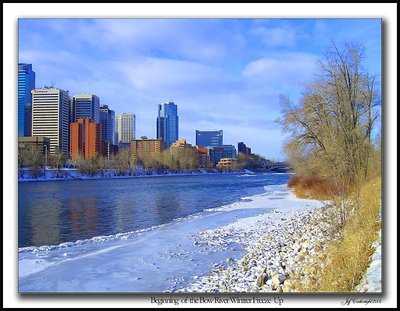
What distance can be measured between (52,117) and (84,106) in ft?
1.36

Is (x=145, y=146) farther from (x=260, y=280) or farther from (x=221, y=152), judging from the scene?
(x=260, y=280)

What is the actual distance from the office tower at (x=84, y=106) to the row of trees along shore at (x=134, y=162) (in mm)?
619

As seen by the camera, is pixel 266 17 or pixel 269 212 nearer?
pixel 266 17

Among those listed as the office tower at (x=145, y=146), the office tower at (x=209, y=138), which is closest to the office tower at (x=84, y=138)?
the office tower at (x=145, y=146)

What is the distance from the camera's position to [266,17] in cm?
327

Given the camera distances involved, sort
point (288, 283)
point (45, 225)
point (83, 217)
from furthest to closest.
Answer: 1. point (83, 217)
2. point (45, 225)
3. point (288, 283)

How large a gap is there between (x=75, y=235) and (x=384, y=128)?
16.2 ft

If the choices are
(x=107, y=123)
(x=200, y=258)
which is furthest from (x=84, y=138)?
(x=200, y=258)

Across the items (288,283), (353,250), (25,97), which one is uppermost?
(25,97)

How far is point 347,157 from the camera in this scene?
4551mm

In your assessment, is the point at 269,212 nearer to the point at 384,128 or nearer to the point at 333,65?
the point at 333,65

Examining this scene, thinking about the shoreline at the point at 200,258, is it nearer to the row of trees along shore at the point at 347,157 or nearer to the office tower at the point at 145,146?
the row of trees along shore at the point at 347,157

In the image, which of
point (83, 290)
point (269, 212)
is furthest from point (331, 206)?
point (269, 212)

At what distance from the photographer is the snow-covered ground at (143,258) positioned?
337 cm
